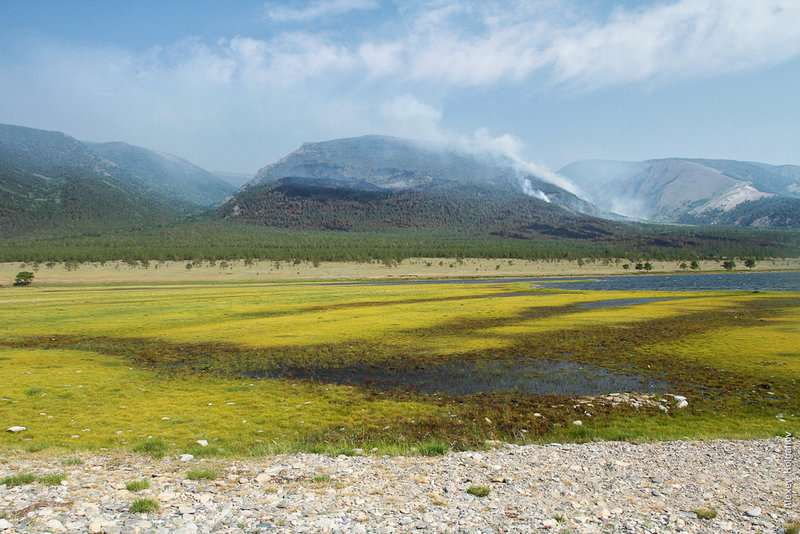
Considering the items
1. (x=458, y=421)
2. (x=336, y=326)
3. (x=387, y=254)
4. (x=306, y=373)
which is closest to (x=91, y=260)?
(x=387, y=254)

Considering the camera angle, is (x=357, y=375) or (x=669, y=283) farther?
(x=669, y=283)

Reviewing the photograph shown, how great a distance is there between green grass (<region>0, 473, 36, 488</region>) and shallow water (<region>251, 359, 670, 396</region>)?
12.5 m

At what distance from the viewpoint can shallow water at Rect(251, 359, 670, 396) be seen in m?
19.9

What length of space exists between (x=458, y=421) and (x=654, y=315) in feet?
118

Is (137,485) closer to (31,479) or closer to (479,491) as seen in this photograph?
(31,479)

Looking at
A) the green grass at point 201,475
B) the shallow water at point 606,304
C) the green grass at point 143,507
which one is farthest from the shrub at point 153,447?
the shallow water at point 606,304

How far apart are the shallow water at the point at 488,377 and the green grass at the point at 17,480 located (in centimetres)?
1249

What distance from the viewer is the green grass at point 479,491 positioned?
9.70 m

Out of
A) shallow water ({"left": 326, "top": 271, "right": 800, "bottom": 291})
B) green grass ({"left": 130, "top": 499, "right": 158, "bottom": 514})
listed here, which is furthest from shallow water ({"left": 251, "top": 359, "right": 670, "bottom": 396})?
shallow water ({"left": 326, "top": 271, "right": 800, "bottom": 291})

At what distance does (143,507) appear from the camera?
28.8 ft

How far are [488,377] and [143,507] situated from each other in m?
16.0

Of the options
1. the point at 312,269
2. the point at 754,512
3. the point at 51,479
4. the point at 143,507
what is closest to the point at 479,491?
the point at 754,512

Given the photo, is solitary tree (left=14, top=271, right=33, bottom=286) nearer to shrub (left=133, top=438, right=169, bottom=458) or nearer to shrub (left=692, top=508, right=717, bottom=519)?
shrub (left=133, top=438, right=169, bottom=458)

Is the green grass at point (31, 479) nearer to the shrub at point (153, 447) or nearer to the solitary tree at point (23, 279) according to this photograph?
the shrub at point (153, 447)
